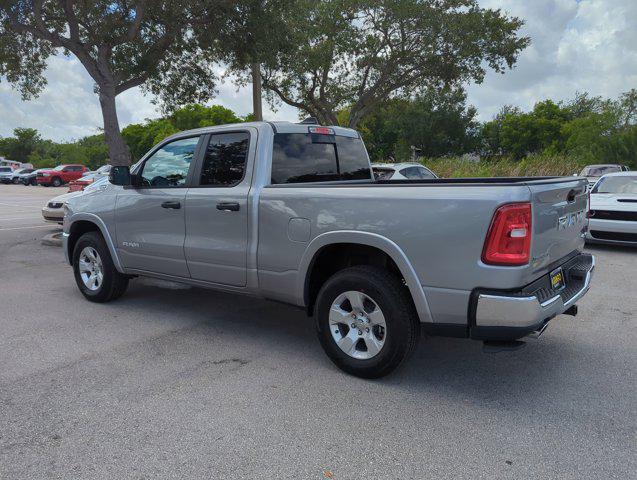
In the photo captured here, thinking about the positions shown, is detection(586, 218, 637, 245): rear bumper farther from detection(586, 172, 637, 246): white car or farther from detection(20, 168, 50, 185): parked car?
detection(20, 168, 50, 185): parked car

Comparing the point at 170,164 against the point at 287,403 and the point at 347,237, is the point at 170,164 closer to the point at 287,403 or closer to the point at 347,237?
the point at 347,237

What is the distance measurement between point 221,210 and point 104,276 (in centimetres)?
209

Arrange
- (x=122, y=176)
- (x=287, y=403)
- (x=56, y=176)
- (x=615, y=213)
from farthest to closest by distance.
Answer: (x=56, y=176) → (x=615, y=213) → (x=122, y=176) → (x=287, y=403)

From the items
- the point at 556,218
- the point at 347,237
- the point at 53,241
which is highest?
the point at 556,218

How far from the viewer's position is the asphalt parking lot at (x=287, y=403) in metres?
2.79

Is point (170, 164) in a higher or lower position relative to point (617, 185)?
higher

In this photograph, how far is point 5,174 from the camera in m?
45.5

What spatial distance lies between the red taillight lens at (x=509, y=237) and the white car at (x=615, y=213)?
7.43 m

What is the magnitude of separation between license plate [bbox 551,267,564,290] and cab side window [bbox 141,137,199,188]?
332 centimetres

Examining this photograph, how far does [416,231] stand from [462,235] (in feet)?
1.02

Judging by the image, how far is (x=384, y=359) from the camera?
3662mm

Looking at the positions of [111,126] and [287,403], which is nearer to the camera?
[287,403]

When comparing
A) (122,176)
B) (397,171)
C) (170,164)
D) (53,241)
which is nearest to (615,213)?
(397,171)

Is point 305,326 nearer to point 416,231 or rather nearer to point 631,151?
point 416,231
